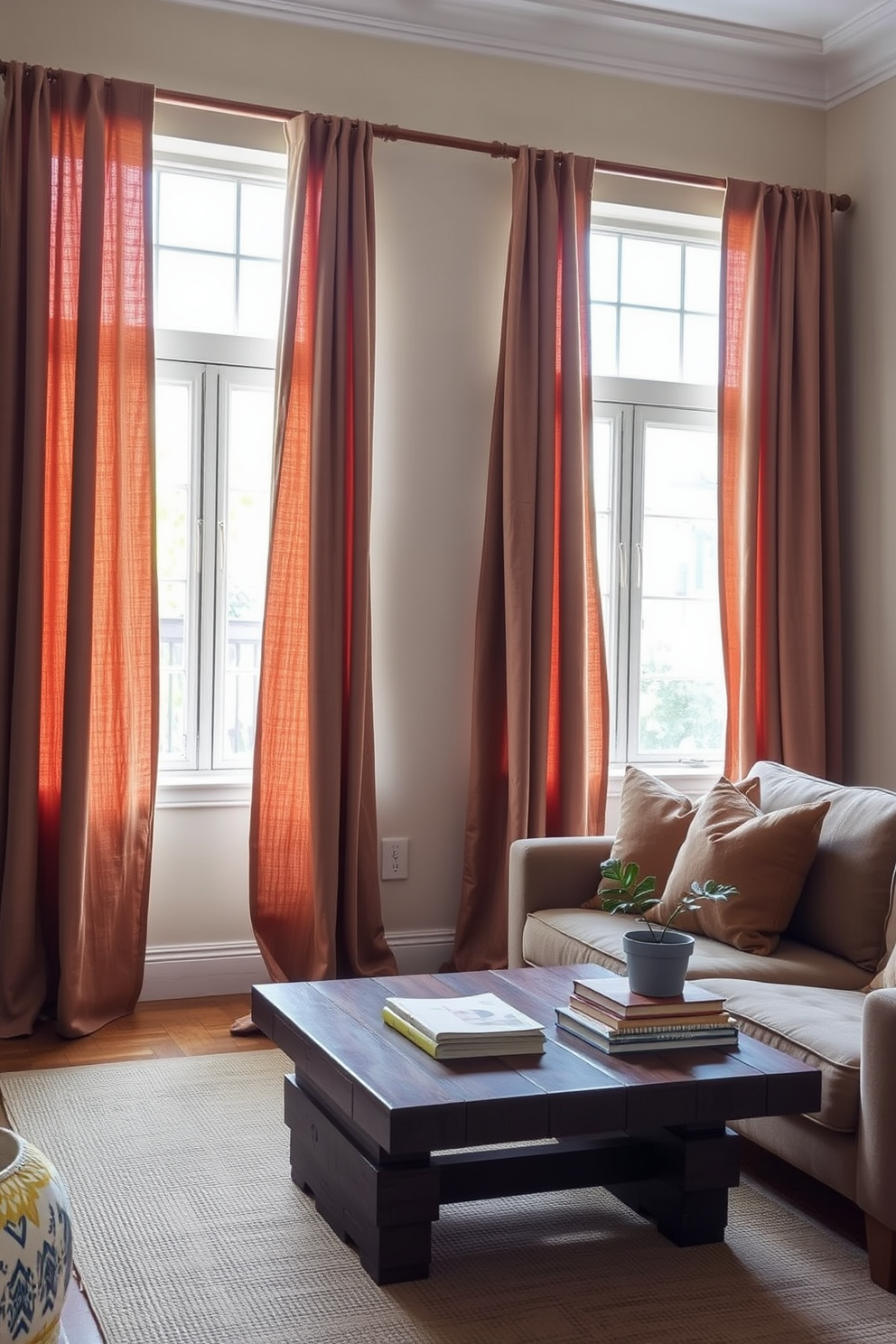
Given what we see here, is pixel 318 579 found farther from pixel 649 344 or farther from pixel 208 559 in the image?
pixel 649 344

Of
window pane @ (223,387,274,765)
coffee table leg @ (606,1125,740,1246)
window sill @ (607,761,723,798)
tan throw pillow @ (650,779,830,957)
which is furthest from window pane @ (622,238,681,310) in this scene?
coffee table leg @ (606,1125,740,1246)

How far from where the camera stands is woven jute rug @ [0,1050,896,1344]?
2102mm

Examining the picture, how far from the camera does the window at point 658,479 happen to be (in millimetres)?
4668

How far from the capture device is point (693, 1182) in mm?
2369

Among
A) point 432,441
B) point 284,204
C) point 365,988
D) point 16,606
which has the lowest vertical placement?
point 365,988

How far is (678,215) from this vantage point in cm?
467

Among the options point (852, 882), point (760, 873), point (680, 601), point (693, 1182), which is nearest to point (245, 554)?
point (680, 601)

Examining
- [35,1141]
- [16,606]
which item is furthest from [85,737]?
[35,1141]

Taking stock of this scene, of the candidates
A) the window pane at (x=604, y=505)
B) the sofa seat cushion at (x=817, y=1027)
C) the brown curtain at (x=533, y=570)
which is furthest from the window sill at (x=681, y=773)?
the sofa seat cushion at (x=817, y=1027)

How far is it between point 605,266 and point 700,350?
1.51 ft

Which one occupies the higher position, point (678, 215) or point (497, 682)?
point (678, 215)

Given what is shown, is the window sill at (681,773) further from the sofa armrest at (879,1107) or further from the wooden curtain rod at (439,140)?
the sofa armrest at (879,1107)

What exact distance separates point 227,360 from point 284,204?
507mm

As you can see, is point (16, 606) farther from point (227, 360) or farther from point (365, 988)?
point (365, 988)
